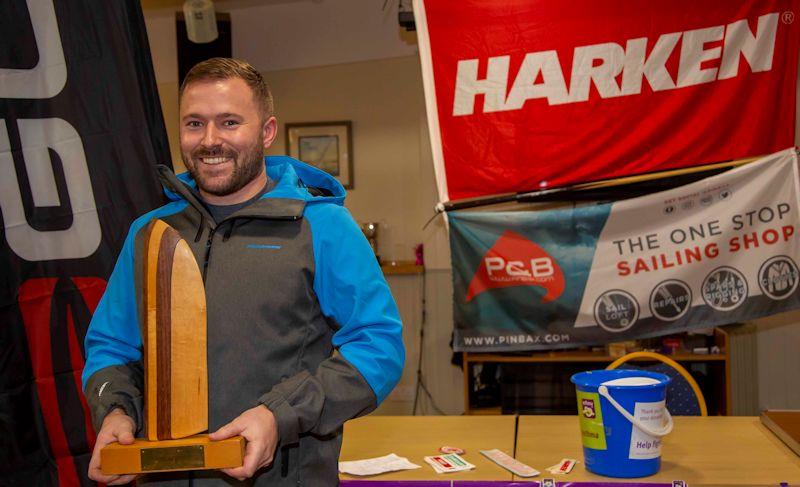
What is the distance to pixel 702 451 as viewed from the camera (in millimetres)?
2256

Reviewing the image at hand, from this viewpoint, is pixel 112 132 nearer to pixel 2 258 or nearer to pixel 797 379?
pixel 2 258

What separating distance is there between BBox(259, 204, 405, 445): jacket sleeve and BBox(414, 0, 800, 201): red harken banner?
2.10 m

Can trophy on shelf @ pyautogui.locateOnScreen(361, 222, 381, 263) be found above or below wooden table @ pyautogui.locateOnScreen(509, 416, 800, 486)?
above

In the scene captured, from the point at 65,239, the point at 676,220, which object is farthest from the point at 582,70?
the point at 65,239

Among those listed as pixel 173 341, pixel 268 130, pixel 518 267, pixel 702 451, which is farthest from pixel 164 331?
pixel 518 267

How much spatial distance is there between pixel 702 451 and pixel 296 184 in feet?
5.06

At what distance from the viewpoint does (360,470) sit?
84.7 inches

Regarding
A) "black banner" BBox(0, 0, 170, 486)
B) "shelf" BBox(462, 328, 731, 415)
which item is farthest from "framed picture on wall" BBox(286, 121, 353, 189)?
"black banner" BBox(0, 0, 170, 486)

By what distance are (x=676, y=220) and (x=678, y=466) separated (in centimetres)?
140

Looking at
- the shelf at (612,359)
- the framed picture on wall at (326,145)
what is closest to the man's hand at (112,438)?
the shelf at (612,359)

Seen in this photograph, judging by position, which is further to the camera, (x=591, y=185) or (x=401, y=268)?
(x=401, y=268)

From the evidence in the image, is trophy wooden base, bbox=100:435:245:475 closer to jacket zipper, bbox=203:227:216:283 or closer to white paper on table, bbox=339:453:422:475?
jacket zipper, bbox=203:227:216:283

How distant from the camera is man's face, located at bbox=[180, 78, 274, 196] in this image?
1261mm

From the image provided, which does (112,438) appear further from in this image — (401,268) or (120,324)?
(401,268)
